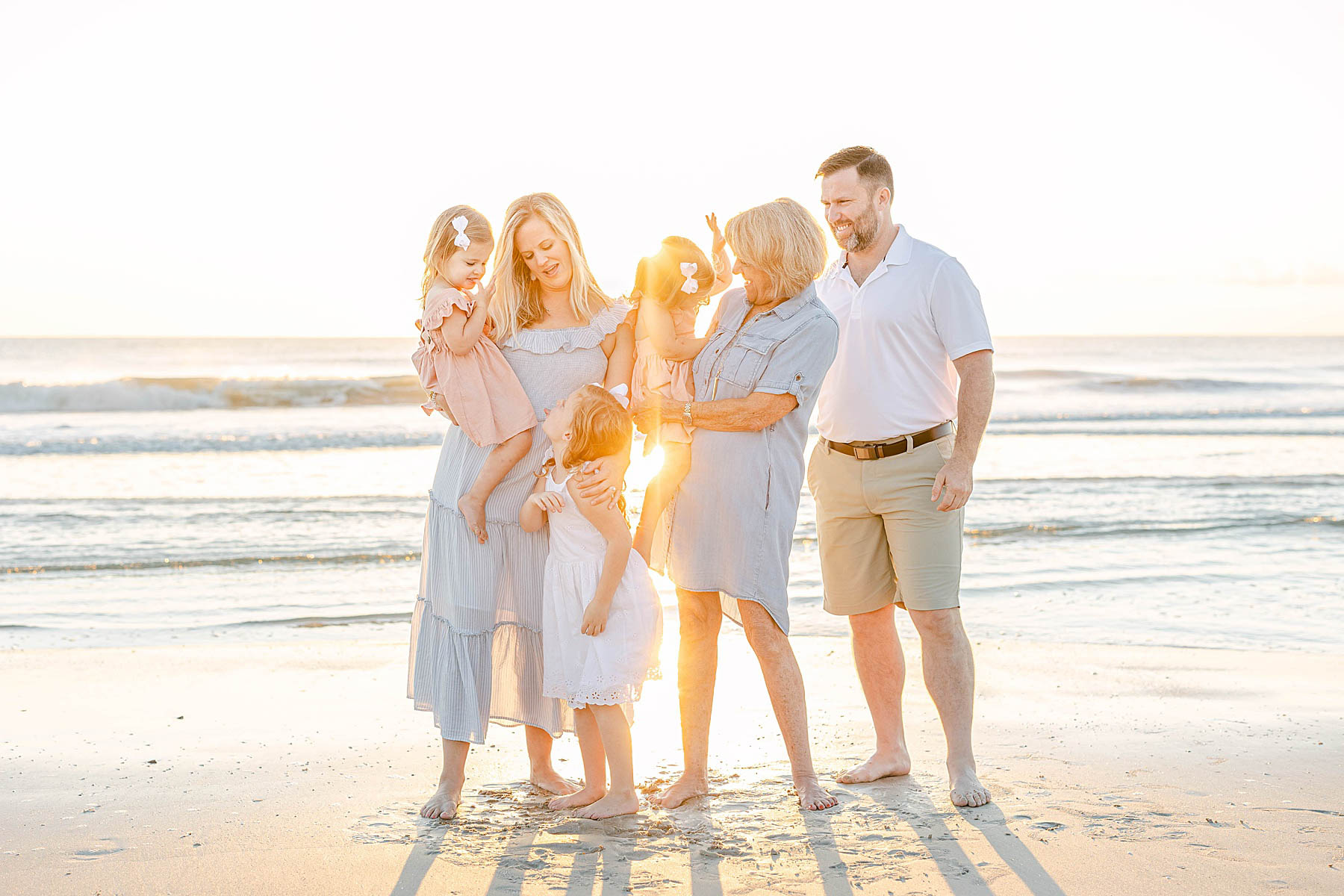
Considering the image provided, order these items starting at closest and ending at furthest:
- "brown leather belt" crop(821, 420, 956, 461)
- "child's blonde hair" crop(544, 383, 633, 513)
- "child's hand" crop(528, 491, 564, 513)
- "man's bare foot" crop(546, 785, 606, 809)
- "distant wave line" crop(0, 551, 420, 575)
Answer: "child's blonde hair" crop(544, 383, 633, 513), "child's hand" crop(528, 491, 564, 513), "man's bare foot" crop(546, 785, 606, 809), "brown leather belt" crop(821, 420, 956, 461), "distant wave line" crop(0, 551, 420, 575)

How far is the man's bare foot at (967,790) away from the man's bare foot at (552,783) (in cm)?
114

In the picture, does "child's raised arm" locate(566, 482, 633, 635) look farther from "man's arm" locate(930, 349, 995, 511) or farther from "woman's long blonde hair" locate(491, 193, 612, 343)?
"man's arm" locate(930, 349, 995, 511)

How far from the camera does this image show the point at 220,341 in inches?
2507

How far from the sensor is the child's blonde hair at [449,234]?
10.3 ft

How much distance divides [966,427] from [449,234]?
5.29 feet

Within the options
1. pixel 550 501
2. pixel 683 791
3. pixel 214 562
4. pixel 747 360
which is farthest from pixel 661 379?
pixel 214 562

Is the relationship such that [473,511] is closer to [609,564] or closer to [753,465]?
[609,564]

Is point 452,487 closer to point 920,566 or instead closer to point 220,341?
point 920,566

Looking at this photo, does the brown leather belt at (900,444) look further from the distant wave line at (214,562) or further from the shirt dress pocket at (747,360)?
the distant wave line at (214,562)

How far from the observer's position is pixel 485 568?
3260mm

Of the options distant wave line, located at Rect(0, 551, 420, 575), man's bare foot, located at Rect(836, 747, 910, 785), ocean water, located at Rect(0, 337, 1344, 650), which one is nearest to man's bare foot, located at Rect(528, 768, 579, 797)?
man's bare foot, located at Rect(836, 747, 910, 785)

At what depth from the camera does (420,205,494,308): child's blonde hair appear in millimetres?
3135

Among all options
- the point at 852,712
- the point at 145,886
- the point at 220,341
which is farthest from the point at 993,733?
the point at 220,341

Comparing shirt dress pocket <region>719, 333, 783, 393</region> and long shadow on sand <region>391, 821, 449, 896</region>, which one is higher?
shirt dress pocket <region>719, 333, 783, 393</region>
